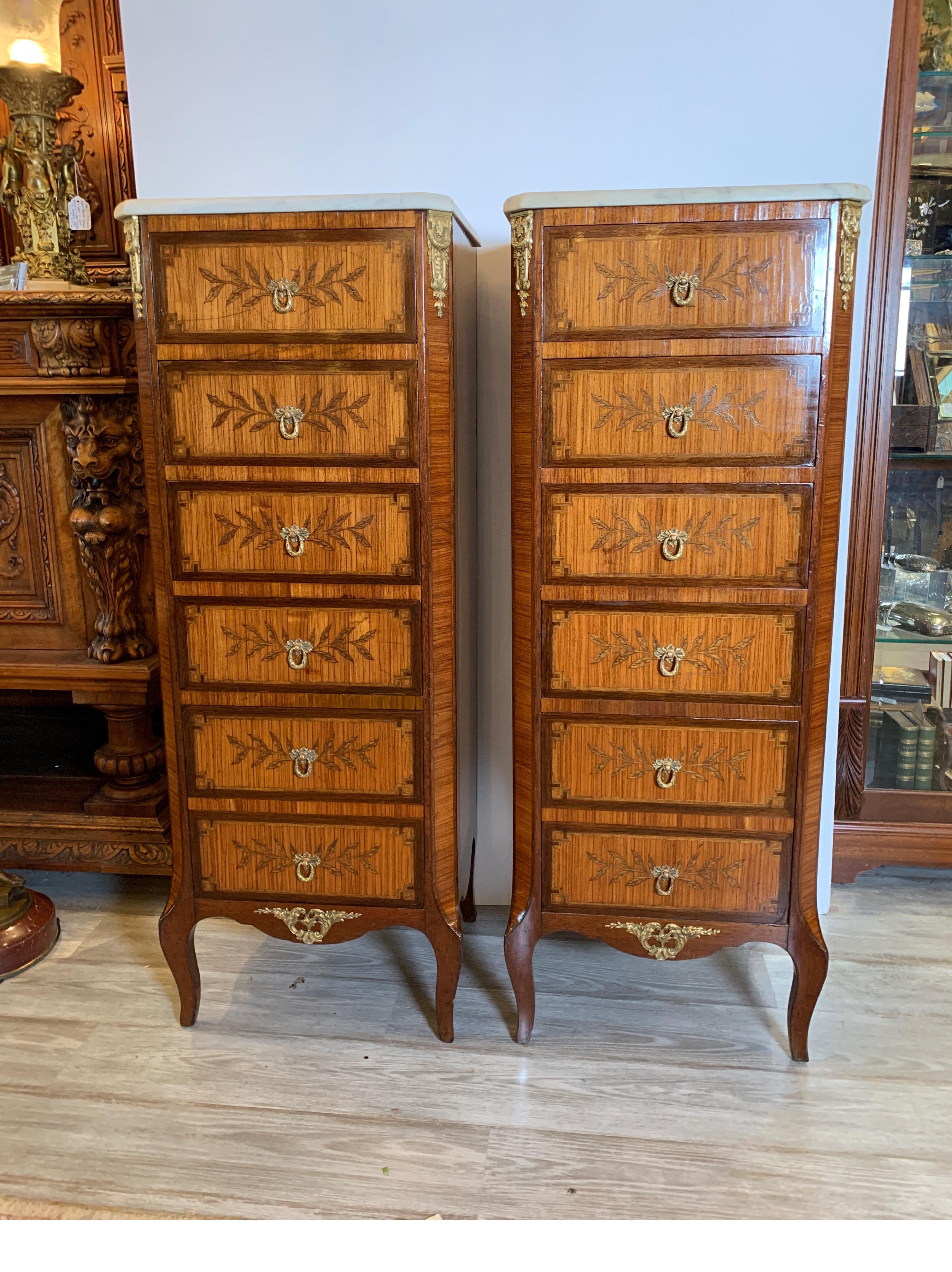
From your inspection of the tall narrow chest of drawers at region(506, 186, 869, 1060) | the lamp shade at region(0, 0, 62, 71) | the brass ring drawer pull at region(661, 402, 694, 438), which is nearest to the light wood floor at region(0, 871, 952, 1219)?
the tall narrow chest of drawers at region(506, 186, 869, 1060)

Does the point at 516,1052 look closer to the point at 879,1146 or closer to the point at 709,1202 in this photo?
the point at 709,1202

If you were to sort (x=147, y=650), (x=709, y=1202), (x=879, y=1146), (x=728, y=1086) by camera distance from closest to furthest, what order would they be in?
(x=709, y=1202), (x=879, y=1146), (x=728, y=1086), (x=147, y=650)

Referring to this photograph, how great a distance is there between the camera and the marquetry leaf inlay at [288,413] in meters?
1.65

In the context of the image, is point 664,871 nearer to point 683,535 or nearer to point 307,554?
point 683,535

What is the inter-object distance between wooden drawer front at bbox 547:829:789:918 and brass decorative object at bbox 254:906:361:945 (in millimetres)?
399

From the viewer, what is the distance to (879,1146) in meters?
1.61

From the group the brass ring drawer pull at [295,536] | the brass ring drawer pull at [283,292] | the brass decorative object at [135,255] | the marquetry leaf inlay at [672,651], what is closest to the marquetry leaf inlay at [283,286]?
the brass ring drawer pull at [283,292]

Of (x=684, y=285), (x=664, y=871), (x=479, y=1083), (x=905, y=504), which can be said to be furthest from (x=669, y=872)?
(x=905, y=504)

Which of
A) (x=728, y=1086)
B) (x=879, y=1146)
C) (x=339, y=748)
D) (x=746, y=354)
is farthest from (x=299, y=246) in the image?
(x=879, y=1146)

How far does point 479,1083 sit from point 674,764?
66 cm

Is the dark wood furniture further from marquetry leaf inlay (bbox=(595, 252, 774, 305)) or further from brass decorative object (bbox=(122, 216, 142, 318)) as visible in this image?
marquetry leaf inlay (bbox=(595, 252, 774, 305))

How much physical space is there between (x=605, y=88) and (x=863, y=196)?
72cm

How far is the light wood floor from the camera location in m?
1.54

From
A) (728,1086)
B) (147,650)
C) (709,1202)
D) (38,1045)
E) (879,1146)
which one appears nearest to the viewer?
(709,1202)
